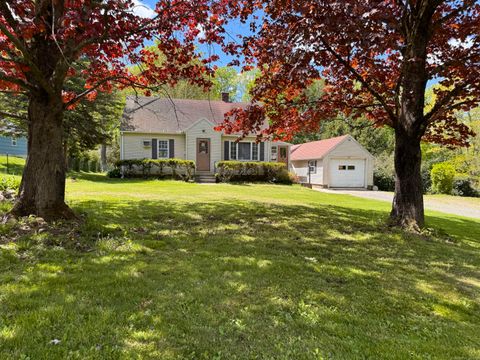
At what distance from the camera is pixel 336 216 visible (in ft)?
29.9

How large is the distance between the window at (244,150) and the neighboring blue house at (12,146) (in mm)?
17957

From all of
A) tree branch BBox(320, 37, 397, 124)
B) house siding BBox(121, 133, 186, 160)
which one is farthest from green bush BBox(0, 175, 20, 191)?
house siding BBox(121, 133, 186, 160)

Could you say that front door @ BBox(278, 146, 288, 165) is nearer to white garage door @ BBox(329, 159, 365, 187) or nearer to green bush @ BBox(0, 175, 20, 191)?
white garage door @ BBox(329, 159, 365, 187)

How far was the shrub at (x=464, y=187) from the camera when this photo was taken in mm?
23219

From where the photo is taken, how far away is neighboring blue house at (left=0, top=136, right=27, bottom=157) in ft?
90.0

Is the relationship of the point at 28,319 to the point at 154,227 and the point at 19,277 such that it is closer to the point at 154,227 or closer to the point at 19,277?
the point at 19,277

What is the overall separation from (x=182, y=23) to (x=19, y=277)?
5808mm

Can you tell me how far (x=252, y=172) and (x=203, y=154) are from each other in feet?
11.4

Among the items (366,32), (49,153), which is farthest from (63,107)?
(366,32)

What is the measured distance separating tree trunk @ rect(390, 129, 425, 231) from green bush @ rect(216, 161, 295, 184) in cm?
1375

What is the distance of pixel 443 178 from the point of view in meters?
23.6

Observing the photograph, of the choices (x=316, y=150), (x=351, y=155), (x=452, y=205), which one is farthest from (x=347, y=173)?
(x=452, y=205)

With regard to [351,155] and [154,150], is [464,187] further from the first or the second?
[154,150]

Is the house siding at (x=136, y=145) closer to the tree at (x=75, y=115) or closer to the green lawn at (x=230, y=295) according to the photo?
the tree at (x=75, y=115)
